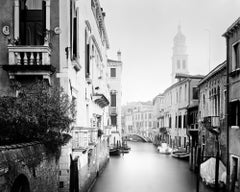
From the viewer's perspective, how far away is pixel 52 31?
7.88 meters

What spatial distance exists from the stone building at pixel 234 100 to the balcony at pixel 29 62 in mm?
5389

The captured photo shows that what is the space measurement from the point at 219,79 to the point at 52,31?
→ 7.28 meters

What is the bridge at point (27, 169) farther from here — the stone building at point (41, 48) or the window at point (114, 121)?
the window at point (114, 121)

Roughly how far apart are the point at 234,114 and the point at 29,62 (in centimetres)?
607

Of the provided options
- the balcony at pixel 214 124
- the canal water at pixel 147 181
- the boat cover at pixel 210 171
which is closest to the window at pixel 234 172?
the boat cover at pixel 210 171

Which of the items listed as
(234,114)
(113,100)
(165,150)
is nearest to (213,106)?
(234,114)

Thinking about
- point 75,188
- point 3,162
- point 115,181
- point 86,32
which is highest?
point 86,32

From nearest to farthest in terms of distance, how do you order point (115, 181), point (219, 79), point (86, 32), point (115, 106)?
point (86, 32) < point (219, 79) < point (115, 181) < point (115, 106)

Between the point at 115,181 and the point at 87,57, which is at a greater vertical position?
the point at 87,57

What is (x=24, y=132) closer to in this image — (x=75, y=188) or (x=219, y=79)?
(x=75, y=188)

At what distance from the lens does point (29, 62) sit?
7.44 m

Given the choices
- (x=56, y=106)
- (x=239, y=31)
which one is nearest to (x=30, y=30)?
(x=56, y=106)

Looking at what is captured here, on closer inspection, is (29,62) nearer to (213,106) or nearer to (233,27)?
(233,27)

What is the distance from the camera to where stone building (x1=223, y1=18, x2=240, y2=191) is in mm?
9422
